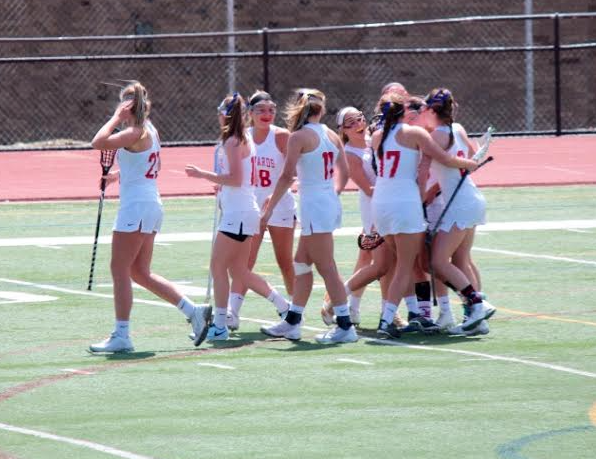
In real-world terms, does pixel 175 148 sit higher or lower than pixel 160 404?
higher

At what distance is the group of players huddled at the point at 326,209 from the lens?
1098 cm

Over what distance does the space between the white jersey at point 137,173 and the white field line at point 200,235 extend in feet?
22.4

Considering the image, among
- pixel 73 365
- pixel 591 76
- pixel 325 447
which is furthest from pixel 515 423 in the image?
pixel 591 76

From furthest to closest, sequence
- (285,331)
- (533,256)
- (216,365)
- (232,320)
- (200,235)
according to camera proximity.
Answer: (200,235) < (533,256) < (232,320) < (285,331) < (216,365)

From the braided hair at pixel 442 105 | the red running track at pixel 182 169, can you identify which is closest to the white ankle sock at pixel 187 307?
the braided hair at pixel 442 105

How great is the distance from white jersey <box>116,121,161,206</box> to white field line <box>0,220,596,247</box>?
6842mm

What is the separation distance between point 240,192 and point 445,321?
1932 mm

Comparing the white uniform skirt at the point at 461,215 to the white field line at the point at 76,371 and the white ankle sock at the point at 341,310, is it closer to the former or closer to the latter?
the white ankle sock at the point at 341,310

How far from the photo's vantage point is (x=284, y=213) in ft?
39.7

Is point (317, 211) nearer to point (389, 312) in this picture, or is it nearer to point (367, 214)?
point (389, 312)

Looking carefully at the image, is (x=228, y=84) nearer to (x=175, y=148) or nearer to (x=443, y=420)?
(x=175, y=148)

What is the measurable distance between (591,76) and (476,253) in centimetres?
1975

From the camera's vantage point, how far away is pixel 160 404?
927 cm

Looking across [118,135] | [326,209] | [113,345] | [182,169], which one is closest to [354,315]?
[326,209]
